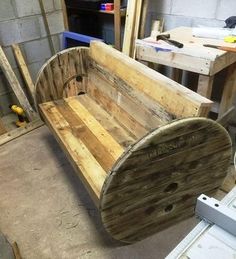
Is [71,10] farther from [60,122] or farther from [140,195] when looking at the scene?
[140,195]

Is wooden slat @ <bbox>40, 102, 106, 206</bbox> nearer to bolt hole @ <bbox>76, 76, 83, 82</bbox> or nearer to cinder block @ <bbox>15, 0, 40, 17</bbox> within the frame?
bolt hole @ <bbox>76, 76, 83, 82</bbox>

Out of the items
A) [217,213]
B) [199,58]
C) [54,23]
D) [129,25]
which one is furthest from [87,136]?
Answer: [54,23]

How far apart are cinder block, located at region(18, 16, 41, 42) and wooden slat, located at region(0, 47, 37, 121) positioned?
0.29 metres

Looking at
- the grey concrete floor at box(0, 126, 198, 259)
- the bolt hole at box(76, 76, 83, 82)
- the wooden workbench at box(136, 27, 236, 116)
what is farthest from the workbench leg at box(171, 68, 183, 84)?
the grey concrete floor at box(0, 126, 198, 259)

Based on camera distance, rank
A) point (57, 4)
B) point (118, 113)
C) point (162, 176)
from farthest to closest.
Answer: point (57, 4)
point (118, 113)
point (162, 176)

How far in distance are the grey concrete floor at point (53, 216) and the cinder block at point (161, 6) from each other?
1410 millimetres

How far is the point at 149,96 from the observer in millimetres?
1279

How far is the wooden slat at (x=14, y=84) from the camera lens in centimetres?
216

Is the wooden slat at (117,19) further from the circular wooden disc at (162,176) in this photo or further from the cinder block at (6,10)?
the circular wooden disc at (162,176)

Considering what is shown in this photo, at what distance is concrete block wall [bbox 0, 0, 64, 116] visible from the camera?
2.21 metres

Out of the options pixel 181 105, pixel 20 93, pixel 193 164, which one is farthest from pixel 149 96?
pixel 20 93

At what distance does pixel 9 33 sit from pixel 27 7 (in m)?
0.27

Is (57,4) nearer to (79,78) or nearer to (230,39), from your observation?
(79,78)

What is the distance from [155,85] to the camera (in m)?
1.23
